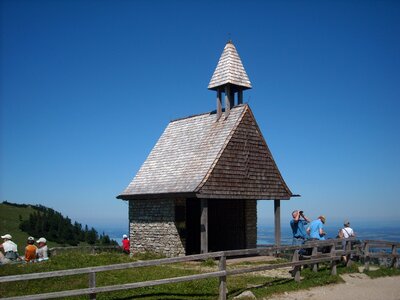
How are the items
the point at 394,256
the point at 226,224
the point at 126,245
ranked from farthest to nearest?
the point at 126,245 < the point at 226,224 < the point at 394,256

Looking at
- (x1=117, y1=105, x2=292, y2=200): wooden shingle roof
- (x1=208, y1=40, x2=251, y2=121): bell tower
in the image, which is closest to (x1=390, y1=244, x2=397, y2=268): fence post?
(x1=117, y1=105, x2=292, y2=200): wooden shingle roof

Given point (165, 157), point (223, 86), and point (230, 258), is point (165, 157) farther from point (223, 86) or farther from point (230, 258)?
point (230, 258)

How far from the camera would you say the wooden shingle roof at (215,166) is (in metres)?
20.4

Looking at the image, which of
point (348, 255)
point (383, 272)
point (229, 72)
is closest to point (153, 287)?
point (348, 255)

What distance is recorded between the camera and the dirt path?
12.6 meters

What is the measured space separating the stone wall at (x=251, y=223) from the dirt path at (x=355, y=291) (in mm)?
8213

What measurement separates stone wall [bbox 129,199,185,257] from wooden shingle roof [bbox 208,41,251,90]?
653 centimetres

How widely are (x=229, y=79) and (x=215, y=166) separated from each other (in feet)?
16.5

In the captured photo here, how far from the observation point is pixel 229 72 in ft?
75.7

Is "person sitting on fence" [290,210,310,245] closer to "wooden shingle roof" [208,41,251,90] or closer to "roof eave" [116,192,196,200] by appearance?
"roof eave" [116,192,196,200]

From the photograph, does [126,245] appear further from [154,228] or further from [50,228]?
[50,228]

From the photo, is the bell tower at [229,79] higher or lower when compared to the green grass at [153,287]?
higher

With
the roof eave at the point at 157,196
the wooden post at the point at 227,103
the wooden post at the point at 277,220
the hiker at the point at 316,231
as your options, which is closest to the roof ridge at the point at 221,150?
the roof eave at the point at 157,196

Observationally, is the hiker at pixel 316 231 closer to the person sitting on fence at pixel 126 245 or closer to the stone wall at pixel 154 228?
the stone wall at pixel 154 228
